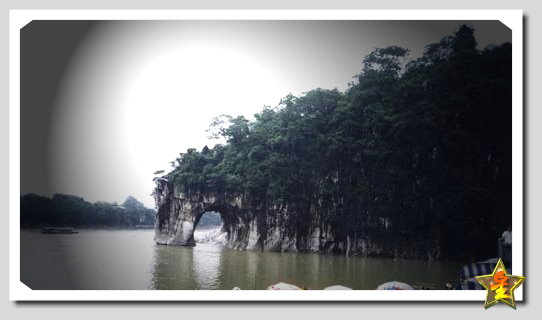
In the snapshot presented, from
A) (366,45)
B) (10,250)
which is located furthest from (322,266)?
(10,250)

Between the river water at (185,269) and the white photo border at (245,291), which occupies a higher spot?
the white photo border at (245,291)

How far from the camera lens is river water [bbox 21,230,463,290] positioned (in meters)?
7.56

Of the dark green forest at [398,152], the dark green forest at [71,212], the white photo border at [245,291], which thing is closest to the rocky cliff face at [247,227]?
the dark green forest at [398,152]

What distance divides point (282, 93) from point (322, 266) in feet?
11.3

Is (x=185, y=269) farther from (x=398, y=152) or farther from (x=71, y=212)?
(x=398, y=152)

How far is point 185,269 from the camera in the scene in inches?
373

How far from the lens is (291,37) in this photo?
754cm

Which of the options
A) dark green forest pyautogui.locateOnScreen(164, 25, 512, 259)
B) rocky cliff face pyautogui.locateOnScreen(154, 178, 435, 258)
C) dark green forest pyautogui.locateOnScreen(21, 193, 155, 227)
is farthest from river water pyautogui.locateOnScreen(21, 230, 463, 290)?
dark green forest pyautogui.locateOnScreen(164, 25, 512, 259)

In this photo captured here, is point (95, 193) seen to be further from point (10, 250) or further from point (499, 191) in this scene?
point (499, 191)

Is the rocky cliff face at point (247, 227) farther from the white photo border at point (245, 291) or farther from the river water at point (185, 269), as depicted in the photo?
the white photo border at point (245, 291)

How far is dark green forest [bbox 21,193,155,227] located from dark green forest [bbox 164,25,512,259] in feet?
5.99

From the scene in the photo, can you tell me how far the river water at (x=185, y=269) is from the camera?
7562mm

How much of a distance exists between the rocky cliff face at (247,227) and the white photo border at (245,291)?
561 cm

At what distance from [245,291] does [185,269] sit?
3533mm
